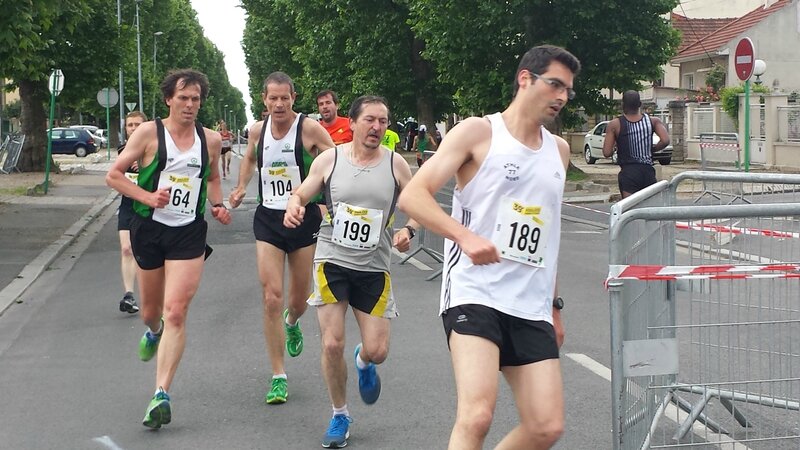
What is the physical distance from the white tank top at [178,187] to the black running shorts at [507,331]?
2.94 m

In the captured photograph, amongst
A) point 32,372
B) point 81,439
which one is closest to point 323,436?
point 81,439

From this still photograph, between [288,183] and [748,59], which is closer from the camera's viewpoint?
[288,183]

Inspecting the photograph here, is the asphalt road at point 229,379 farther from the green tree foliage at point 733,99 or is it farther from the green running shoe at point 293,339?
the green tree foliage at point 733,99

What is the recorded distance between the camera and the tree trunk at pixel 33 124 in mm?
36875

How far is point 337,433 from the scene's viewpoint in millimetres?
6246

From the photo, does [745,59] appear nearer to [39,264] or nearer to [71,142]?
[39,264]

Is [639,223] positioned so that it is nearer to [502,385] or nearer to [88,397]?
[502,385]

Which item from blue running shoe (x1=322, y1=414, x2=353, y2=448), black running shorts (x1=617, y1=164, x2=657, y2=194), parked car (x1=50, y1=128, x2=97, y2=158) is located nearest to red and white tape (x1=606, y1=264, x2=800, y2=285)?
blue running shoe (x1=322, y1=414, x2=353, y2=448)

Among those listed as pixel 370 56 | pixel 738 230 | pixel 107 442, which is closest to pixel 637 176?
pixel 107 442

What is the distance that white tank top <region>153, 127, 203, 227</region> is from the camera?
7.02 meters

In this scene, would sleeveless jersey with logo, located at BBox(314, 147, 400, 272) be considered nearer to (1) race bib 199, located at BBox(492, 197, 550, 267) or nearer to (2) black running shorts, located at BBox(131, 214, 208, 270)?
(2) black running shorts, located at BBox(131, 214, 208, 270)

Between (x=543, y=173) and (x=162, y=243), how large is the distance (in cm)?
315

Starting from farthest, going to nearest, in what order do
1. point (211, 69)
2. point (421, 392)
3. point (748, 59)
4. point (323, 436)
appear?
point (211, 69), point (748, 59), point (421, 392), point (323, 436)

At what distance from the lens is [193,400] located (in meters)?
7.44
